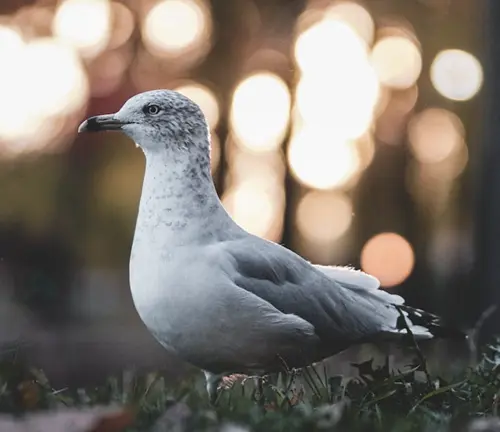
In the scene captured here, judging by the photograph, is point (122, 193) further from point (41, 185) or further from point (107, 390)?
point (107, 390)

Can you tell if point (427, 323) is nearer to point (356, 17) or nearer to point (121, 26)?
point (356, 17)

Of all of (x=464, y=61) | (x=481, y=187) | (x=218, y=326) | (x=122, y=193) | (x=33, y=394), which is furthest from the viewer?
(x=122, y=193)

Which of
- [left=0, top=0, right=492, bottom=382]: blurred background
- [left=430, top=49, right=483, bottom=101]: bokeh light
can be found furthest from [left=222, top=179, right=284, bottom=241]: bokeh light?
[left=430, top=49, right=483, bottom=101]: bokeh light

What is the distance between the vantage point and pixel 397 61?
44.4 ft

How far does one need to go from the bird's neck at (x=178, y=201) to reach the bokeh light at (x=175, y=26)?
883cm

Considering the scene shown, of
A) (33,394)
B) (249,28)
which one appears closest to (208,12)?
(249,28)

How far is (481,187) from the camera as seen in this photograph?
716cm

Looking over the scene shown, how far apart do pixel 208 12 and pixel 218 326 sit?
953 cm

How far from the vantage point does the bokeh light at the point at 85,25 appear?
13750 mm

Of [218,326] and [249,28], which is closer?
[218,326]

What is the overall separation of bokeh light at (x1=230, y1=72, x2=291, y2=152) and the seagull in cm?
827

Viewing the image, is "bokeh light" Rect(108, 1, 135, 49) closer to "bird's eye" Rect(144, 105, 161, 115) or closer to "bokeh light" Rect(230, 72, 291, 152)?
"bokeh light" Rect(230, 72, 291, 152)

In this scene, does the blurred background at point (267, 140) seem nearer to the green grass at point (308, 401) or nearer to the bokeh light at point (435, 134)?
the bokeh light at point (435, 134)

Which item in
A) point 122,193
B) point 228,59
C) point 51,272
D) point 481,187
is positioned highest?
point 228,59
